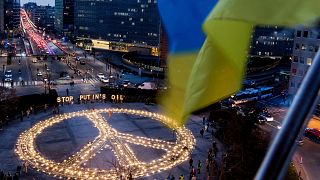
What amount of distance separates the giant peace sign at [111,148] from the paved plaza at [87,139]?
1.47 ft

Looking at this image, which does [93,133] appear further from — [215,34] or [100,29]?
[100,29]

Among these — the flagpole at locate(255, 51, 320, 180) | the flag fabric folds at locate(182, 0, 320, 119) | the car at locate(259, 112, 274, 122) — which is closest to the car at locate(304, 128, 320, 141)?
the car at locate(259, 112, 274, 122)

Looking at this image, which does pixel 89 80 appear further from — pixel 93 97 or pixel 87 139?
pixel 87 139

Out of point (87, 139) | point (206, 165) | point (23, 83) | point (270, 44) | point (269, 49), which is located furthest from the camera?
point (269, 49)

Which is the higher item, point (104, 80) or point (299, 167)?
point (104, 80)

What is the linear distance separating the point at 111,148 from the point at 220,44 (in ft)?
104

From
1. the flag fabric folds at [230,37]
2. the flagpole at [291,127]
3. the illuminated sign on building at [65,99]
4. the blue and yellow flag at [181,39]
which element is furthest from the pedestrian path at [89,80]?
the flagpole at [291,127]

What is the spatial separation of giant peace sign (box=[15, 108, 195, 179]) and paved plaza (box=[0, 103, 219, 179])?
17.7 inches

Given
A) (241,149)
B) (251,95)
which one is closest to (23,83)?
(251,95)

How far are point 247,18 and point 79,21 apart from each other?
17617cm

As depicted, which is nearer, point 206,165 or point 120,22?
point 206,165

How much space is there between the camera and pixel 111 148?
35.2m

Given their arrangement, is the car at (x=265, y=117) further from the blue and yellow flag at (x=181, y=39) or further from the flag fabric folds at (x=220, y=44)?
the blue and yellow flag at (x=181, y=39)

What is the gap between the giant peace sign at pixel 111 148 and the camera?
29.9m
